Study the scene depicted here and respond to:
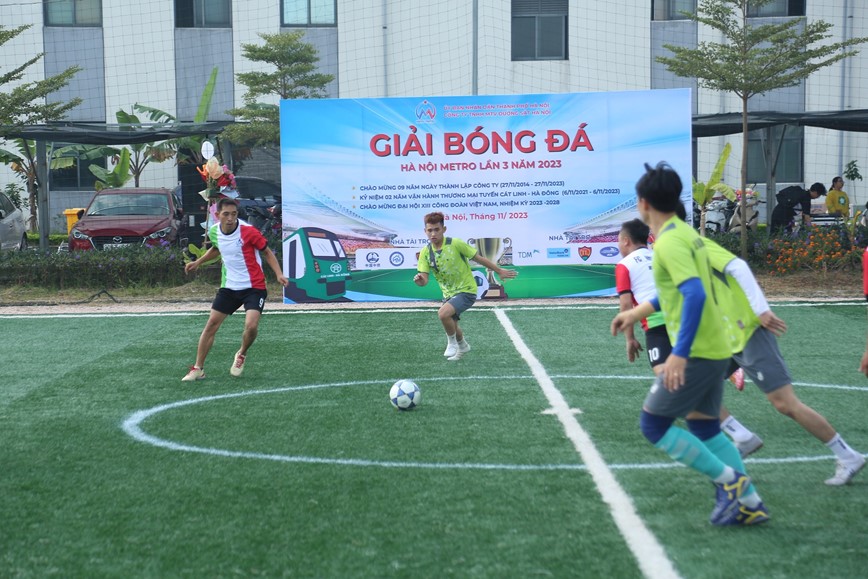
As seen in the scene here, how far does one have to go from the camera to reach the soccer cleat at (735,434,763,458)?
22.1ft

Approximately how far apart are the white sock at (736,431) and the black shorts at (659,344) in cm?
57

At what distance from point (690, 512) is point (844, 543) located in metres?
0.77

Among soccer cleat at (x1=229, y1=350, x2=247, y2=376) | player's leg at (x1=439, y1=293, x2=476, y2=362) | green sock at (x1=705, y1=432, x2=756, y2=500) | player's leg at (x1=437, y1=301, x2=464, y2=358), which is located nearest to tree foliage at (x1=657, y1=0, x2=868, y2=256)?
player's leg at (x1=439, y1=293, x2=476, y2=362)

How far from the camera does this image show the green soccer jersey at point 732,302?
593 centimetres

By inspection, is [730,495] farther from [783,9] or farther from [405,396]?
[783,9]

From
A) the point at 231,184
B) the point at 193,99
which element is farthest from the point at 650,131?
the point at 193,99

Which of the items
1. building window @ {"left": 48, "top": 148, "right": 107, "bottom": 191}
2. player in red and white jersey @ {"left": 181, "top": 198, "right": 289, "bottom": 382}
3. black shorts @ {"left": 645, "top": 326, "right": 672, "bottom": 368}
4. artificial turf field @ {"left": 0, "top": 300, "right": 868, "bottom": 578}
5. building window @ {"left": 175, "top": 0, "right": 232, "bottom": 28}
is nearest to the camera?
artificial turf field @ {"left": 0, "top": 300, "right": 868, "bottom": 578}

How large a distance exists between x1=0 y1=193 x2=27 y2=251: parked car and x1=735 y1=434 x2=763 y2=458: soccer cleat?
19543 millimetres

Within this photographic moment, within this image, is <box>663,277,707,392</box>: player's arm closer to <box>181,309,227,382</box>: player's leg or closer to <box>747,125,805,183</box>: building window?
<box>181,309,227,382</box>: player's leg

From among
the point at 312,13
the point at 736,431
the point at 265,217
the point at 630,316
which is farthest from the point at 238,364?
the point at 312,13

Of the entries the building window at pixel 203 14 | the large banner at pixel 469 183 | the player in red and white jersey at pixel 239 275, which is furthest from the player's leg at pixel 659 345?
the building window at pixel 203 14

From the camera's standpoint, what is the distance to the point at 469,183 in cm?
1748

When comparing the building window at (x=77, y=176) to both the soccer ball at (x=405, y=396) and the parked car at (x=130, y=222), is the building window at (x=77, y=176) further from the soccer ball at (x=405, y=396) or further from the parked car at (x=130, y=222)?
the soccer ball at (x=405, y=396)

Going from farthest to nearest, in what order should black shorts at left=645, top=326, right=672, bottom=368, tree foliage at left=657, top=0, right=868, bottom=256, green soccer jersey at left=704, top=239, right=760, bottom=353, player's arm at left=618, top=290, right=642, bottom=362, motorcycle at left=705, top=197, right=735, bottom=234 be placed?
motorcycle at left=705, top=197, right=735, bottom=234 < tree foliage at left=657, top=0, right=868, bottom=256 < black shorts at left=645, top=326, right=672, bottom=368 < player's arm at left=618, top=290, right=642, bottom=362 < green soccer jersey at left=704, top=239, right=760, bottom=353
